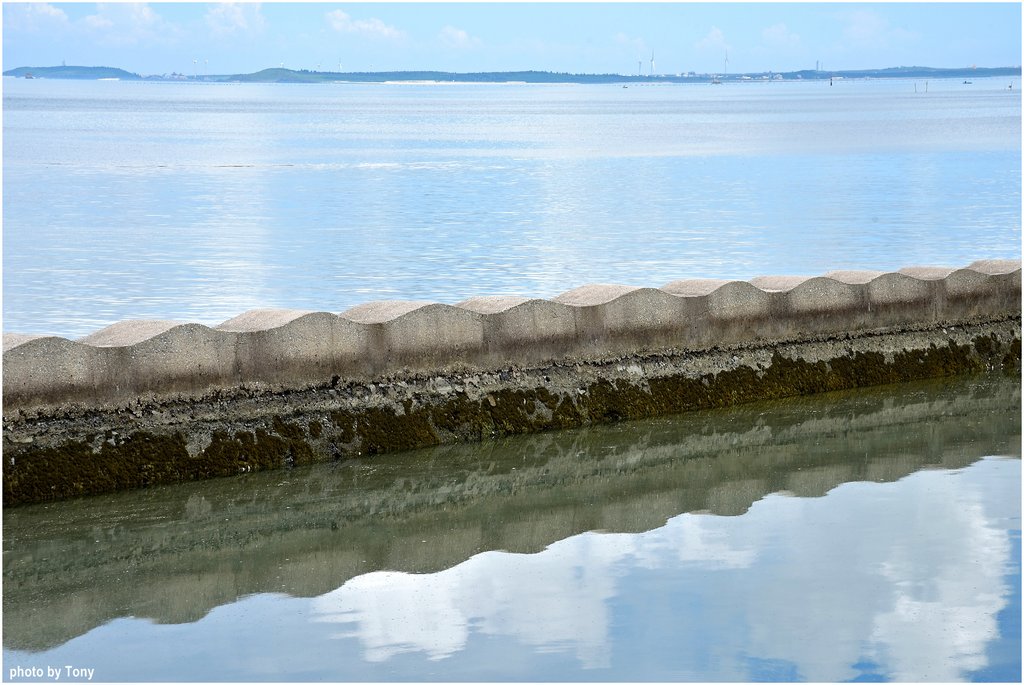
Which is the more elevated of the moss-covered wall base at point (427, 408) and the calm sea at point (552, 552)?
the moss-covered wall base at point (427, 408)

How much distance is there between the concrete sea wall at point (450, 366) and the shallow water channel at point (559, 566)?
15cm

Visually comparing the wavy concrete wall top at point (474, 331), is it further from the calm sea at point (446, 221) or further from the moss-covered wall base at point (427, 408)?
the calm sea at point (446, 221)

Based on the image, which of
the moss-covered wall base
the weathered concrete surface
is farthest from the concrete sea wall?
the weathered concrete surface

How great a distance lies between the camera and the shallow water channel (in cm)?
396

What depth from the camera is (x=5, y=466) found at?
17.6 ft

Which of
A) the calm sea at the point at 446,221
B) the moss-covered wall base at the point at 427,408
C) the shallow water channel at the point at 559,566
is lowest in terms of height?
the shallow water channel at the point at 559,566

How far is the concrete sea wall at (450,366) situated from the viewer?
219 inches

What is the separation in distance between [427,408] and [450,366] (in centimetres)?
23

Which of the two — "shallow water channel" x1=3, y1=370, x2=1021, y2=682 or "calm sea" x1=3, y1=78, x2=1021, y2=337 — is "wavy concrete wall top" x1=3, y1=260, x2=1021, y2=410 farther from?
"calm sea" x1=3, y1=78, x2=1021, y2=337

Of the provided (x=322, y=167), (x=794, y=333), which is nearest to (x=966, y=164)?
(x=322, y=167)

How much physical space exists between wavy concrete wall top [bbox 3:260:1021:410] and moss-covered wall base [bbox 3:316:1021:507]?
0.07m

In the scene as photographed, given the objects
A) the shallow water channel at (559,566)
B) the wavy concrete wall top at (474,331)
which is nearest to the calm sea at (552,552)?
the shallow water channel at (559,566)

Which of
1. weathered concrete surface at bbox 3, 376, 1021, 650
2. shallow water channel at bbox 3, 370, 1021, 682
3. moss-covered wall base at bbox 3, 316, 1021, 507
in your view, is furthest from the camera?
moss-covered wall base at bbox 3, 316, 1021, 507

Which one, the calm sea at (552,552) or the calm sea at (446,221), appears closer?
the calm sea at (552,552)
